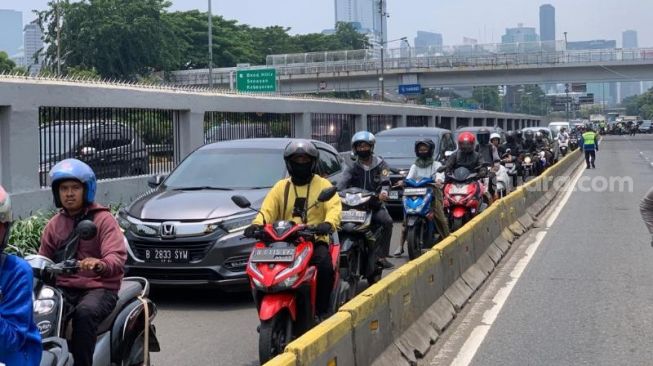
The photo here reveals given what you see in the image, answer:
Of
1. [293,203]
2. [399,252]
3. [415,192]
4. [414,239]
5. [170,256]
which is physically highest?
[293,203]

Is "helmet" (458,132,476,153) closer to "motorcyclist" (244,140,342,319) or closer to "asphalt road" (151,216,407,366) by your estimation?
"asphalt road" (151,216,407,366)

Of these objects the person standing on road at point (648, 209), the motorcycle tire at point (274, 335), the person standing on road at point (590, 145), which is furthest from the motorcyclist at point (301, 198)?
the person standing on road at point (590, 145)

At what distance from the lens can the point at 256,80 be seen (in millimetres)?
46594

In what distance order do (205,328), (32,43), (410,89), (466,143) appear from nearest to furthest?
1. (205,328)
2. (466,143)
3. (410,89)
4. (32,43)

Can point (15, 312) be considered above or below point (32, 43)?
below

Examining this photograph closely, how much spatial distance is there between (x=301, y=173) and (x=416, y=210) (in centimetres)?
481

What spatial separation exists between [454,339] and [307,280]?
2.08 m

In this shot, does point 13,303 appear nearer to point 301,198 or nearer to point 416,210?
point 301,198

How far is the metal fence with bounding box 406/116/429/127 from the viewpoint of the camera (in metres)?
42.1

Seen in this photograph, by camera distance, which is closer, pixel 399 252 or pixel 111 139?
pixel 399 252

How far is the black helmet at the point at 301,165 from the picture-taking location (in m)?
6.90

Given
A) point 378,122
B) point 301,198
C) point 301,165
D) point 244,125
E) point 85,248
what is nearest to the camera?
point 85,248

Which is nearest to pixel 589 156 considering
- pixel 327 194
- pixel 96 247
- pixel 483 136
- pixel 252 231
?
pixel 483 136

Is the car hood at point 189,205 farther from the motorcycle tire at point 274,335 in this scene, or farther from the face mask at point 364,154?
the motorcycle tire at point 274,335
